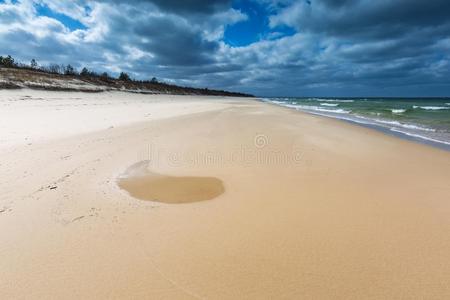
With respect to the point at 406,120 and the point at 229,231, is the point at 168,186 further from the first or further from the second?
the point at 406,120

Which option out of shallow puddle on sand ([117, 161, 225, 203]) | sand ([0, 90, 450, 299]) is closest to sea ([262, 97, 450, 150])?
sand ([0, 90, 450, 299])

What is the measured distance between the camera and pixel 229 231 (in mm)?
3064

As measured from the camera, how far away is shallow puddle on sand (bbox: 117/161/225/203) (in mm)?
4059

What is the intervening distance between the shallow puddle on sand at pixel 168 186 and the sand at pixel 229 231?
150mm

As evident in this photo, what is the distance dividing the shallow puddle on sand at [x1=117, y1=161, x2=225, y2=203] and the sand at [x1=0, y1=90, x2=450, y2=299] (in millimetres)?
150

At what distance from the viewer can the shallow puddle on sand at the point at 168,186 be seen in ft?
13.3

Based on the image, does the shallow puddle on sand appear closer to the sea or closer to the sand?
the sand

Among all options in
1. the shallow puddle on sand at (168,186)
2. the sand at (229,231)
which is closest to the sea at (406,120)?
the sand at (229,231)

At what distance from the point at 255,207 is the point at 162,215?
4.40ft

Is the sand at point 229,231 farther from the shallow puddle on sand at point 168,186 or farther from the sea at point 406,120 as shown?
the sea at point 406,120

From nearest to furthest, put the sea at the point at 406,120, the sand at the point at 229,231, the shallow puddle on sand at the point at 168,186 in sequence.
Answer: the sand at the point at 229,231, the shallow puddle on sand at the point at 168,186, the sea at the point at 406,120

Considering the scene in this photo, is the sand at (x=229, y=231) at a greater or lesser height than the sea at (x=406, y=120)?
lesser

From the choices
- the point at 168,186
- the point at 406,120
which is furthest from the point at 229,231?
the point at 406,120

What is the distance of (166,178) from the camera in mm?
4957
